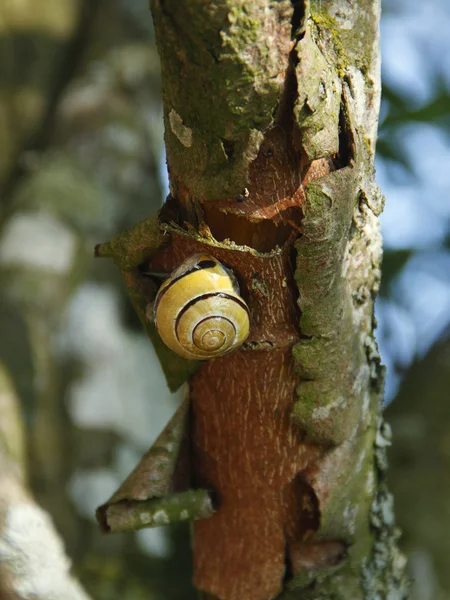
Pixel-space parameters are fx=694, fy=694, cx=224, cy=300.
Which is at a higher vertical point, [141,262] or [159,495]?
[141,262]

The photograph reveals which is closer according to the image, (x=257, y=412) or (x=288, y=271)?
(x=288, y=271)

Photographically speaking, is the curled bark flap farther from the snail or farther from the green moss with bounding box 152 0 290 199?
the green moss with bounding box 152 0 290 199

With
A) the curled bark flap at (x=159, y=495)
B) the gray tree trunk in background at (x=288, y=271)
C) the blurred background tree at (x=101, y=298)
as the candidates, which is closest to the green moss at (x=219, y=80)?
the gray tree trunk in background at (x=288, y=271)

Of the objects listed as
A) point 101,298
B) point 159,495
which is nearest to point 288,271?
point 159,495

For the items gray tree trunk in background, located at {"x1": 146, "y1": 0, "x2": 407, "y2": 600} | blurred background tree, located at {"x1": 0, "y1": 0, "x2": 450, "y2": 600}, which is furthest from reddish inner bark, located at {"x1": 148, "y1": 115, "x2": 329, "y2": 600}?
blurred background tree, located at {"x1": 0, "y1": 0, "x2": 450, "y2": 600}

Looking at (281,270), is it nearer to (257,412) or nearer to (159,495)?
(257,412)

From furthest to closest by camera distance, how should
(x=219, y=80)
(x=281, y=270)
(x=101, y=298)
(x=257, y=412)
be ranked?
(x=101, y=298) → (x=257, y=412) → (x=281, y=270) → (x=219, y=80)

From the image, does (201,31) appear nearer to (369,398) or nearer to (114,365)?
(369,398)

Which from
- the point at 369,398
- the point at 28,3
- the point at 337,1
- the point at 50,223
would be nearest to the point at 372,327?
the point at 369,398
